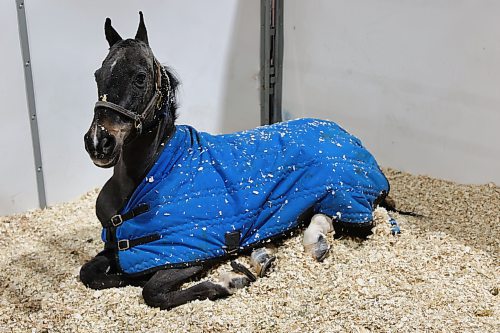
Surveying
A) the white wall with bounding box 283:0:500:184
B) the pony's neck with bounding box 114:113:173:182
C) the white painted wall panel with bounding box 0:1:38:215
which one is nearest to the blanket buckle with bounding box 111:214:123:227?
the pony's neck with bounding box 114:113:173:182

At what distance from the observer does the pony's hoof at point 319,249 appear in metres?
2.27

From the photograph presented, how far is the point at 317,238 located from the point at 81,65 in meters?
1.30

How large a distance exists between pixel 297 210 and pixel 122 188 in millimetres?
601

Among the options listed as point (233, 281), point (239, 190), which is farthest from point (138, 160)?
point (233, 281)

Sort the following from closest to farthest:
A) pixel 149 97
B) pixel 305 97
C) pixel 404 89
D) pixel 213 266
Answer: pixel 149 97
pixel 213 266
pixel 404 89
pixel 305 97

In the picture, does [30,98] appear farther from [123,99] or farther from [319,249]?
[319,249]

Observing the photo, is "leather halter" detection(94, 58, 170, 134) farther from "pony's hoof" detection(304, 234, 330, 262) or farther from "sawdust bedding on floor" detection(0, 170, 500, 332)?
"pony's hoof" detection(304, 234, 330, 262)

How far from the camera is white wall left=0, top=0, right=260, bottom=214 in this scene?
2709 mm

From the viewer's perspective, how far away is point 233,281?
2.11 metres

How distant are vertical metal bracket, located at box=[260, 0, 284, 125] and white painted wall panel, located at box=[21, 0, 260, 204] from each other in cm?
4

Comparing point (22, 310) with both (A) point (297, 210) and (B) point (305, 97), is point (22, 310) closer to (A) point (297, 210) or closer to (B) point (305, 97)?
(A) point (297, 210)

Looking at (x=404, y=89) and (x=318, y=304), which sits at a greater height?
(x=404, y=89)

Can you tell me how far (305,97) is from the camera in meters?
3.52

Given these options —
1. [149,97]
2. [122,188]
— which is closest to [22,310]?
[122,188]
